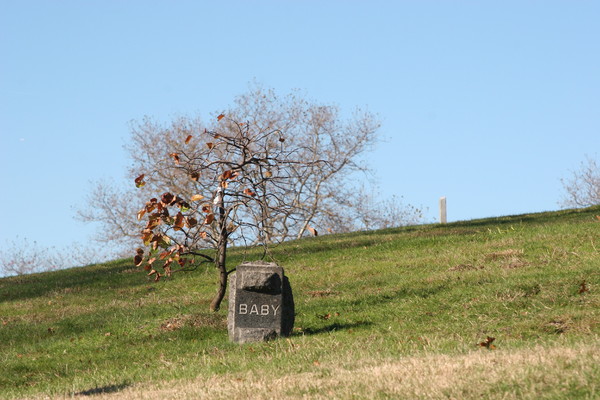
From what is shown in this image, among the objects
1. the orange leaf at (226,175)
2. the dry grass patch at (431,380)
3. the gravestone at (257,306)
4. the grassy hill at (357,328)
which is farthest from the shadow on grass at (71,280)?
the dry grass patch at (431,380)

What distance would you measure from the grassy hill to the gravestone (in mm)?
376

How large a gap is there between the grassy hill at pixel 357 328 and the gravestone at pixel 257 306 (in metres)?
0.38

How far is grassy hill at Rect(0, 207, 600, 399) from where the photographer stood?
28.4ft

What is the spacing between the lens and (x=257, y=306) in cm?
1331

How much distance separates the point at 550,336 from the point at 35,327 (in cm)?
1192

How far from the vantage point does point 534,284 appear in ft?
49.7

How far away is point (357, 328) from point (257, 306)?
1.84 meters

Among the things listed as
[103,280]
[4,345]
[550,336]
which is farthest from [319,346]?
[103,280]

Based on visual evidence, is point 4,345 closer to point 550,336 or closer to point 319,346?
point 319,346

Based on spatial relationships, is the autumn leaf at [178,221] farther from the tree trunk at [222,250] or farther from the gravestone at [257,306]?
the gravestone at [257,306]

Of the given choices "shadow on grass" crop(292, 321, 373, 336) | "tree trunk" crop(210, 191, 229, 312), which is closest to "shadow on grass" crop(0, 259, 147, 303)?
"tree trunk" crop(210, 191, 229, 312)

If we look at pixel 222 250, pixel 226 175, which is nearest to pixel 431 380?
pixel 226 175

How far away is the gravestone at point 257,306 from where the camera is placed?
1323 centimetres

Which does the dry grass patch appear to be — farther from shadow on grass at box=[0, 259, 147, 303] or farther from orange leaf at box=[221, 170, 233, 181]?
shadow on grass at box=[0, 259, 147, 303]
